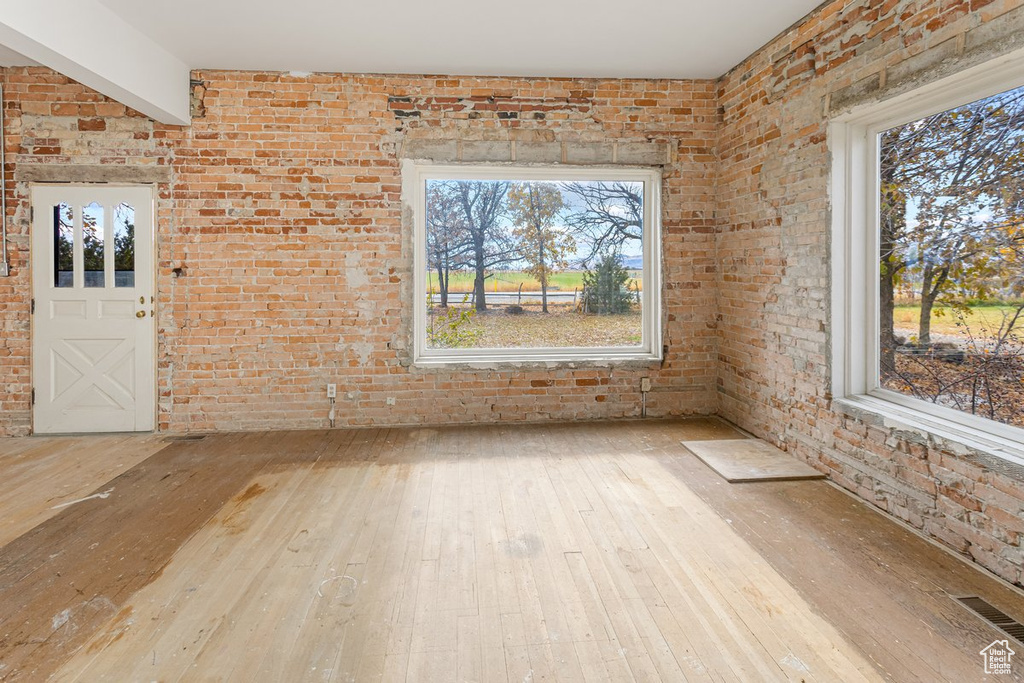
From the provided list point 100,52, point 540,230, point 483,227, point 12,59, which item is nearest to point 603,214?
point 540,230

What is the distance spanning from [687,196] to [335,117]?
10.0ft

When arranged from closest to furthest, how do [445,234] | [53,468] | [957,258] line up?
1. [957,258]
2. [53,468]
3. [445,234]

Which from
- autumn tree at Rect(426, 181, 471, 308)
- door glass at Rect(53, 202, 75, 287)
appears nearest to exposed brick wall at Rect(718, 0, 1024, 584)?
autumn tree at Rect(426, 181, 471, 308)

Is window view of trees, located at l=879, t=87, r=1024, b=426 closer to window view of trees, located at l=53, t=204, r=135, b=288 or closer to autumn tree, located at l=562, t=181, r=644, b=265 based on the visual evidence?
autumn tree, located at l=562, t=181, r=644, b=265

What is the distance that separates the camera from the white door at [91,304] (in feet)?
15.9

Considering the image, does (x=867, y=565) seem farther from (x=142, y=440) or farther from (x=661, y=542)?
(x=142, y=440)

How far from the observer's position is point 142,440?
4797 millimetres

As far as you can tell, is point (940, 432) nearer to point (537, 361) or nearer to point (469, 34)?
point (537, 361)

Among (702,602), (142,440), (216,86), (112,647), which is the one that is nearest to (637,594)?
(702,602)

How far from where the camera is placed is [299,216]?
503 cm

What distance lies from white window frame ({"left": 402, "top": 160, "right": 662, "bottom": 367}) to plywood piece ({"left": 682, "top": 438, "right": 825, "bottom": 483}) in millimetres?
1111
